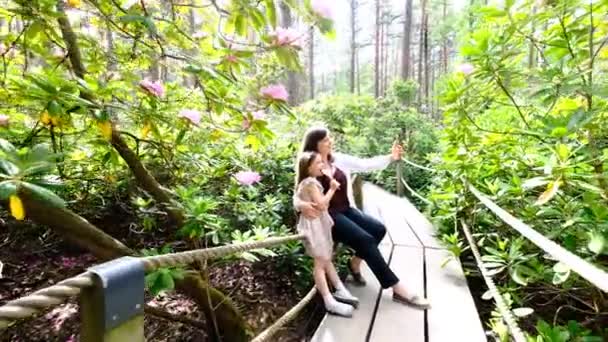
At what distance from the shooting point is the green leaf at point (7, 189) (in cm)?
85

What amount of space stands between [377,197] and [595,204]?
455cm

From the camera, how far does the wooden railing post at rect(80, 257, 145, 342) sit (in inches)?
26.3

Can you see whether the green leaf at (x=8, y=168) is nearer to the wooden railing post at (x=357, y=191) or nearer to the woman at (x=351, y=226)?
the woman at (x=351, y=226)

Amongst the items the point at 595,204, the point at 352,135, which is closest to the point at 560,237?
the point at 595,204

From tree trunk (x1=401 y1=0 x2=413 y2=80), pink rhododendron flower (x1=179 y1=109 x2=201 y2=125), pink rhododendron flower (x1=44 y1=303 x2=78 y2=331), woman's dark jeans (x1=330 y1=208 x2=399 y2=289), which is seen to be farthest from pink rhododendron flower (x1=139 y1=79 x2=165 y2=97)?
tree trunk (x1=401 y1=0 x2=413 y2=80)

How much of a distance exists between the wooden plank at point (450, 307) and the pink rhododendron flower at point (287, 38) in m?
1.70

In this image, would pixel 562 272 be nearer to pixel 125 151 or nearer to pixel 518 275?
pixel 518 275

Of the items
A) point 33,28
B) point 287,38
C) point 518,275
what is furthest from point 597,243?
point 33,28

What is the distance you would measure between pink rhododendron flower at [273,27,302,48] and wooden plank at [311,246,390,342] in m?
1.48

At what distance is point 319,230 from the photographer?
251 centimetres

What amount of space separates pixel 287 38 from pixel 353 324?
5.31 ft

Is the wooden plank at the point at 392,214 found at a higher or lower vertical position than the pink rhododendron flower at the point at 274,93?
lower

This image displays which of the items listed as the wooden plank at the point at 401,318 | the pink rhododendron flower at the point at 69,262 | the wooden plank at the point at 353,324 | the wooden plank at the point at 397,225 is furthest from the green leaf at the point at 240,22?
the pink rhododendron flower at the point at 69,262

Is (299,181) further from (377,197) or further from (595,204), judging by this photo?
(377,197)
